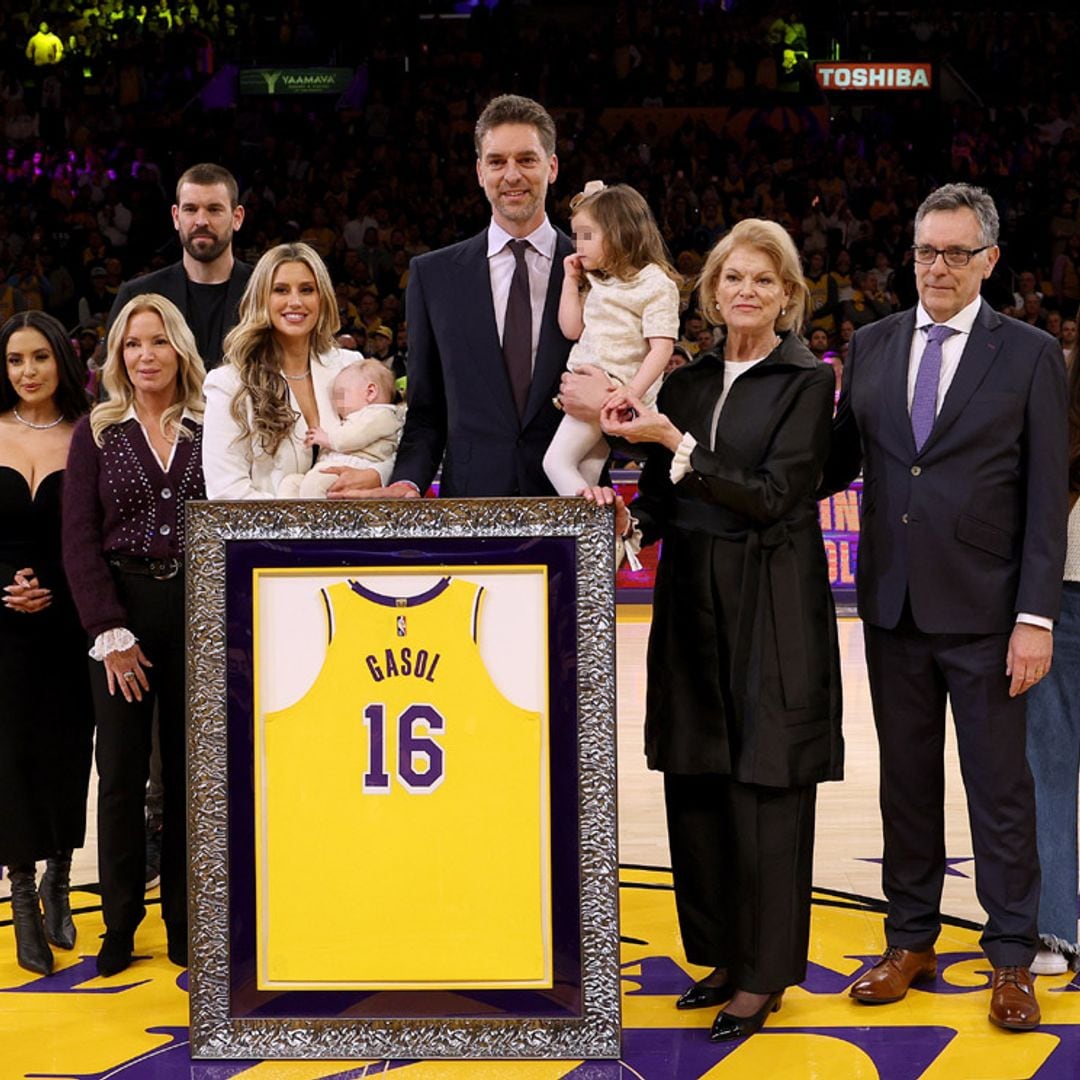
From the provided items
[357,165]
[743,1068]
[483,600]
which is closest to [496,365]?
[483,600]

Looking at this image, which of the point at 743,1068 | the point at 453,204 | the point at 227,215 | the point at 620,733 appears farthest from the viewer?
the point at 453,204

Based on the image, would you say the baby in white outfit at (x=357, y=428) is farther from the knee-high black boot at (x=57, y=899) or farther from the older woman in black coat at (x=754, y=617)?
the knee-high black boot at (x=57, y=899)

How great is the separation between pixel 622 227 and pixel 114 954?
2167 mm

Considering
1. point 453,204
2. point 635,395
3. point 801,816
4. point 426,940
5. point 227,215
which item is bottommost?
point 426,940

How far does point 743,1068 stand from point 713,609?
970 millimetres

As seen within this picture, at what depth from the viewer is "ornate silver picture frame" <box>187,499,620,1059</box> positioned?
3.29 meters

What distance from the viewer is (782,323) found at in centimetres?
355

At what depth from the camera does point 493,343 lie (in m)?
3.65

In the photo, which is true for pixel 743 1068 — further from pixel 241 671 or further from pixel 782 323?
pixel 782 323

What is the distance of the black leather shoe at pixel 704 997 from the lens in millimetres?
3625

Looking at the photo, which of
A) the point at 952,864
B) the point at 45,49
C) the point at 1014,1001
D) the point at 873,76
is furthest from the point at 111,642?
the point at 873,76

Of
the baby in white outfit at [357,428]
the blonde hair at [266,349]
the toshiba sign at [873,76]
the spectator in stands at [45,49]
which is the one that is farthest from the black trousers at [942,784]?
the spectator in stands at [45,49]

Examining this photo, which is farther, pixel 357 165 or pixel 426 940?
pixel 357 165

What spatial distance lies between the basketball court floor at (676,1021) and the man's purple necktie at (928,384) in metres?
1.31
